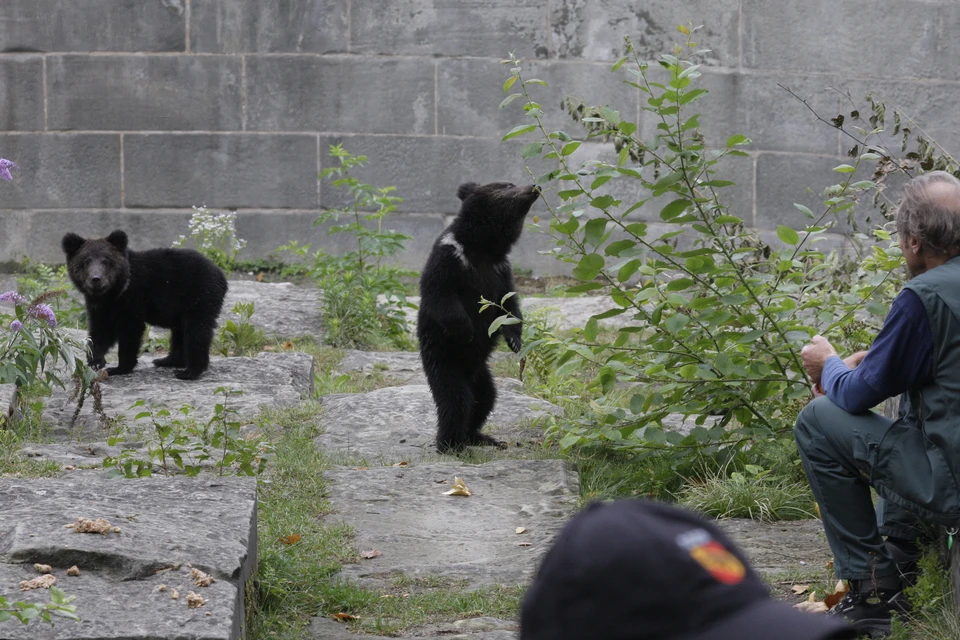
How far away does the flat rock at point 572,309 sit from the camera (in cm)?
986

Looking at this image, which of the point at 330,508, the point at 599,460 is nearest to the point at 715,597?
the point at 330,508

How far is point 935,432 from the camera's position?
3.65 metres

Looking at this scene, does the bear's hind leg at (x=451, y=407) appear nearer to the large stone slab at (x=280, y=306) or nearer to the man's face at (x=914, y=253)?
the man's face at (x=914, y=253)

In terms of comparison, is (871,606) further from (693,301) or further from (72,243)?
(72,243)

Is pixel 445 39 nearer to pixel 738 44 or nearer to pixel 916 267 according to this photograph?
pixel 738 44

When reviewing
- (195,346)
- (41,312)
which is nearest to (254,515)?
(41,312)

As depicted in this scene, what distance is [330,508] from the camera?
5.46 meters

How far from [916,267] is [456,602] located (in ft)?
6.67

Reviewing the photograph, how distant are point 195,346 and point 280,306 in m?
2.36

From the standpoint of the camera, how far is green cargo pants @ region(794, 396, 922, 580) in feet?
12.7

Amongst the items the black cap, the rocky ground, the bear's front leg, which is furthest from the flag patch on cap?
the bear's front leg

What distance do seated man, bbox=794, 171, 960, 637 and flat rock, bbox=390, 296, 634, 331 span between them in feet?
18.4

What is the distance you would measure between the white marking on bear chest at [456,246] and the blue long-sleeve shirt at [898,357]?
3.42 m

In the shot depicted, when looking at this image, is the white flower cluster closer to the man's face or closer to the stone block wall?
the stone block wall
